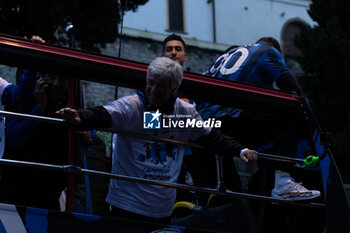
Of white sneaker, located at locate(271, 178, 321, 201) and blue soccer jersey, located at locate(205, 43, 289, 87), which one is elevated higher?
blue soccer jersey, located at locate(205, 43, 289, 87)

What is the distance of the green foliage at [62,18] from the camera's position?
11.5 meters

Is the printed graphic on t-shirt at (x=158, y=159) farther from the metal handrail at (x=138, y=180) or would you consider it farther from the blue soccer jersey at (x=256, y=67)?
the blue soccer jersey at (x=256, y=67)

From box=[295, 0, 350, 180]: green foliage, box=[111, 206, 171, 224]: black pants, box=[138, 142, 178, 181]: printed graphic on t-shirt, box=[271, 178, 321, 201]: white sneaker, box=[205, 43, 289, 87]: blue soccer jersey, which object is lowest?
box=[111, 206, 171, 224]: black pants

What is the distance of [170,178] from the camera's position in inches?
102

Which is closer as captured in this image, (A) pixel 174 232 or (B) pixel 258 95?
(A) pixel 174 232

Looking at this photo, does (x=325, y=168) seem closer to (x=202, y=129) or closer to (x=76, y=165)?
(x=202, y=129)

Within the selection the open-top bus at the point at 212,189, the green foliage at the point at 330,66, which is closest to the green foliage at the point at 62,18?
the green foliage at the point at 330,66

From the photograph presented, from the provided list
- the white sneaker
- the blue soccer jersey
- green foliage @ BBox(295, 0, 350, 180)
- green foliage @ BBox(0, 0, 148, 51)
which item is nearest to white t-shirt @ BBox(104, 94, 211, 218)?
the white sneaker

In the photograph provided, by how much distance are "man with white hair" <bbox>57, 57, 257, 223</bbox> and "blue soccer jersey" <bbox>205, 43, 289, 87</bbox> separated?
742 mm

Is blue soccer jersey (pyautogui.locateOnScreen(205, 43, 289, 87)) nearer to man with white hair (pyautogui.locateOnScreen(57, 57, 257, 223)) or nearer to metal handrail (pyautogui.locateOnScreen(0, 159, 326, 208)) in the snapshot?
man with white hair (pyautogui.locateOnScreen(57, 57, 257, 223))

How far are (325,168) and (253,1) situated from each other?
22375 millimetres

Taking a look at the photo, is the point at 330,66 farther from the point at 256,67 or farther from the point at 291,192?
the point at 291,192

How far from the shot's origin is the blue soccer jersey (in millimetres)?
3291

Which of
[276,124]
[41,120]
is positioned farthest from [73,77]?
[276,124]
